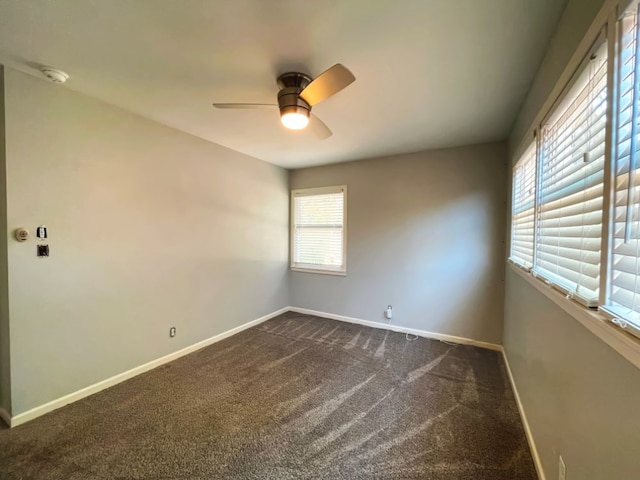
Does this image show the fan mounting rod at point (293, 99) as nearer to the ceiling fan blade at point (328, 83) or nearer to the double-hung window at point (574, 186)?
the ceiling fan blade at point (328, 83)

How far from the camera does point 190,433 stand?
6.04 ft

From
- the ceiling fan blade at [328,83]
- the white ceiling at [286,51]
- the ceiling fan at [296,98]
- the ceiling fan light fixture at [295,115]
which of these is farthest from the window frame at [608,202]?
the ceiling fan light fixture at [295,115]

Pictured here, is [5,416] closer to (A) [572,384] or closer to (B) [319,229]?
(A) [572,384]

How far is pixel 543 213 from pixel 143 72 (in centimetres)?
282

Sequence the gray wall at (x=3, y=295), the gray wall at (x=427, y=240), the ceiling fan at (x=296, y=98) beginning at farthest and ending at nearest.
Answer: the gray wall at (x=427, y=240)
the gray wall at (x=3, y=295)
the ceiling fan at (x=296, y=98)

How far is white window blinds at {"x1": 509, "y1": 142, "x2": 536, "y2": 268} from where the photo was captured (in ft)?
6.57

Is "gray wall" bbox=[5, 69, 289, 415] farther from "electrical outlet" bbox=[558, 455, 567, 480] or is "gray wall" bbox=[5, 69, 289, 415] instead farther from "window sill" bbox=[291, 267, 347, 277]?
"electrical outlet" bbox=[558, 455, 567, 480]

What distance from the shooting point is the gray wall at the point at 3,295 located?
1.83 meters

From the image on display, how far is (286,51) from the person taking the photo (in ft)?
5.36

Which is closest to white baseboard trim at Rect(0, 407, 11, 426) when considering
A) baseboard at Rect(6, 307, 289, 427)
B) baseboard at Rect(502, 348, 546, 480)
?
baseboard at Rect(6, 307, 289, 427)

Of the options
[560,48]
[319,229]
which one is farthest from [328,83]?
[319,229]

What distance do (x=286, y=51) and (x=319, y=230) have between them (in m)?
2.92

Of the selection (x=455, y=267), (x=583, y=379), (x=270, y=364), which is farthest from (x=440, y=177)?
(x=270, y=364)

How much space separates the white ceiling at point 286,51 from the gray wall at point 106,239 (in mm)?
323
